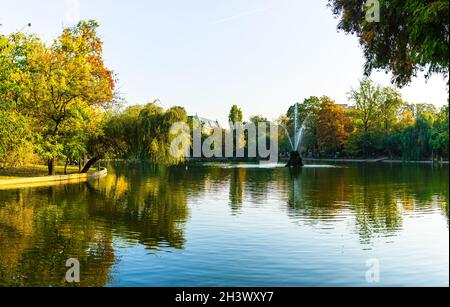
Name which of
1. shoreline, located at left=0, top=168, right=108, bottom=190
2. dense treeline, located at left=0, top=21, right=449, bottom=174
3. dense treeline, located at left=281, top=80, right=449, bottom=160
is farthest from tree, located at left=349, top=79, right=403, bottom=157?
shoreline, located at left=0, top=168, right=108, bottom=190

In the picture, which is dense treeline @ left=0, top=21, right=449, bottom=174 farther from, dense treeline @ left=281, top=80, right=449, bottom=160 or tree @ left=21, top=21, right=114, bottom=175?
dense treeline @ left=281, top=80, right=449, bottom=160

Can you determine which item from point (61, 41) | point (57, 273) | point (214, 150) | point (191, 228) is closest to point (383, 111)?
point (214, 150)

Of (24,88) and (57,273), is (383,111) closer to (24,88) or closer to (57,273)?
(24,88)

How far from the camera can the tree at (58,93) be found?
3644 cm

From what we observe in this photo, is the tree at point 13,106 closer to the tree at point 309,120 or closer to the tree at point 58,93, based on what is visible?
the tree at point 58,93

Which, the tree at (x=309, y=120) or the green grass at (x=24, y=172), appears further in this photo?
the tree at (x=309, y=120)

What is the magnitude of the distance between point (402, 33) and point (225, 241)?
6.62 metres

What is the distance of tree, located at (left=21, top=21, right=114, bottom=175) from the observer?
Result: 36438 millimetres

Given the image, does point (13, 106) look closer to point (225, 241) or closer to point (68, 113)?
point (68, 113)

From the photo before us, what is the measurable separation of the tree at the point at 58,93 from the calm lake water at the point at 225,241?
582 inches

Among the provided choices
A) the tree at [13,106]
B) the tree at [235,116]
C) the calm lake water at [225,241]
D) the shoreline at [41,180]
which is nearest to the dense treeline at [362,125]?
the tree at [235,116]

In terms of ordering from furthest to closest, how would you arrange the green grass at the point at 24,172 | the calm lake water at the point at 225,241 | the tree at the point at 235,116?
the tree at the point at 235,116 → the green grass at the point at 24,172 → the calm lake water at the point at 225,241

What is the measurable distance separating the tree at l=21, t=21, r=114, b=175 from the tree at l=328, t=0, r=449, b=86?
26.3 m

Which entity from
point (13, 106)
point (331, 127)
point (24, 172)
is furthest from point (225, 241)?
point (331, 127)
